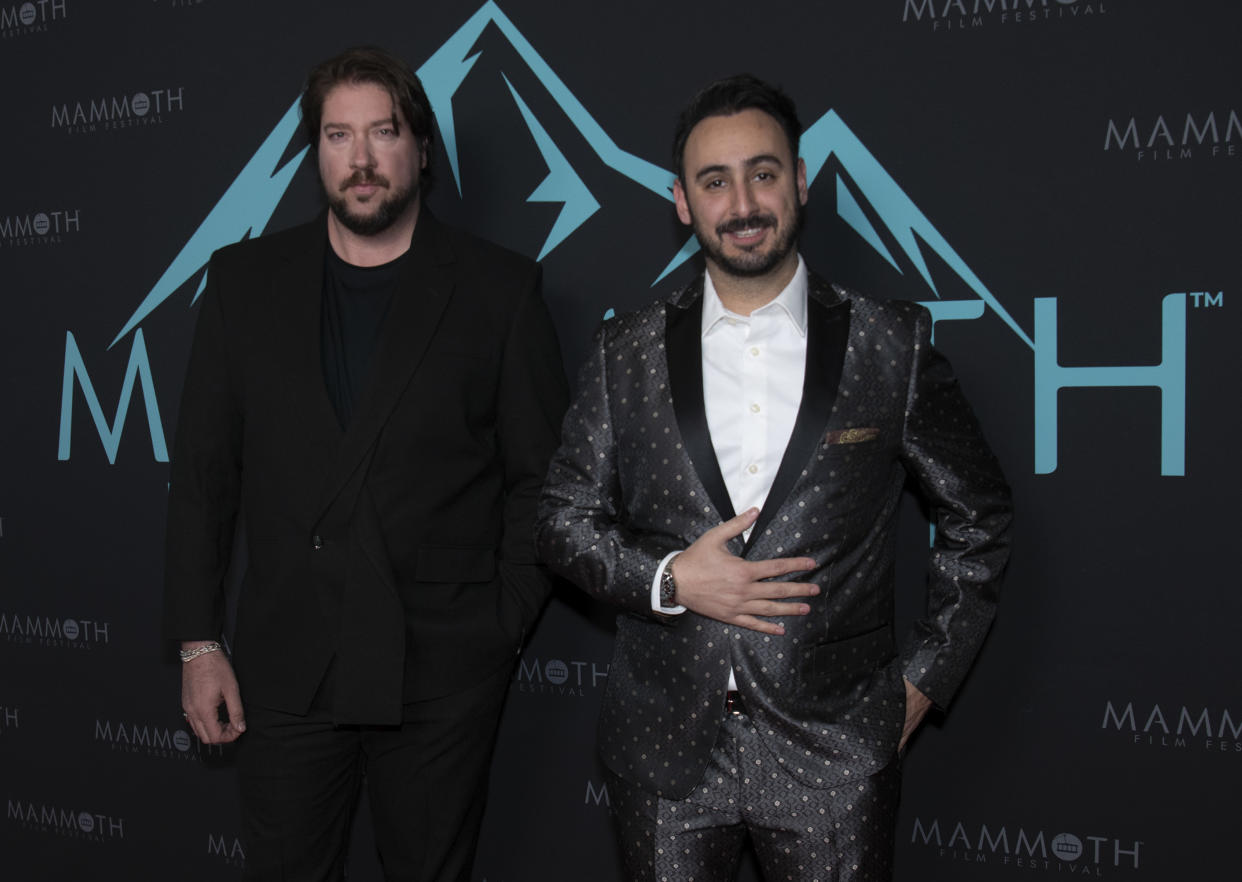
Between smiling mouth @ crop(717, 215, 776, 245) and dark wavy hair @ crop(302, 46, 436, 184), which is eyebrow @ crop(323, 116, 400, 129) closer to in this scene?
dark wavy hair @ crop(302, 46, 436, 184)

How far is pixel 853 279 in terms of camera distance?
2.24 meters

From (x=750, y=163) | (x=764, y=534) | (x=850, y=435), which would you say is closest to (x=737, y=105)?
(x=750, y=163)

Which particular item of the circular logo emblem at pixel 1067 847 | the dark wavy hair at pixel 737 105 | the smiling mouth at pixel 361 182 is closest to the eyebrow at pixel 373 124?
the smiling mouth at pixel 361 182

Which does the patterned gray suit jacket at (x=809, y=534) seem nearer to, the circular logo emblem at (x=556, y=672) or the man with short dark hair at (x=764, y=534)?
the man with short dark hair at (x=764, y=534)

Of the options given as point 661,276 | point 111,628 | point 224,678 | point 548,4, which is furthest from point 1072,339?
point 111,628

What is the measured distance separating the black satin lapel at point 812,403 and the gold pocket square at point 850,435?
0.01m

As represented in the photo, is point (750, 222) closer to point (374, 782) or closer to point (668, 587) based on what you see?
point (668, 587)

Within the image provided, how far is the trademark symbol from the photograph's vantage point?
1979 mm

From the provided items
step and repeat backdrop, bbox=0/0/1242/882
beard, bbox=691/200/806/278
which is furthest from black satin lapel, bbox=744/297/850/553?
step and repeat backdrop, bbox=0/0/1242/882

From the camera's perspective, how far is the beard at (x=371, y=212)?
2.04 m

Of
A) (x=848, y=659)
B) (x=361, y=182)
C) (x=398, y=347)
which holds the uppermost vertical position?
(x=361, y=182)

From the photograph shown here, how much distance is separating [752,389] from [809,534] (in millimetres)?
255

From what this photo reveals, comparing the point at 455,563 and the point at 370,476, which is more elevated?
the point at 370,476

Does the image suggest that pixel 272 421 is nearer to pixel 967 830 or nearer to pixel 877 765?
pixel 877 765
